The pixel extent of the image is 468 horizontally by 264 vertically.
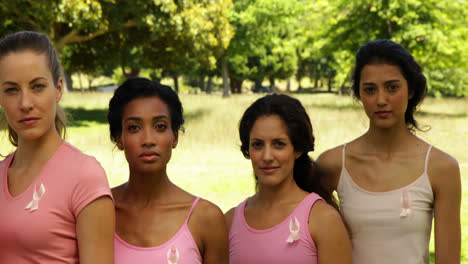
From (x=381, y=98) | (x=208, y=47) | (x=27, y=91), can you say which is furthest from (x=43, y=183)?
(x=208, y=47)

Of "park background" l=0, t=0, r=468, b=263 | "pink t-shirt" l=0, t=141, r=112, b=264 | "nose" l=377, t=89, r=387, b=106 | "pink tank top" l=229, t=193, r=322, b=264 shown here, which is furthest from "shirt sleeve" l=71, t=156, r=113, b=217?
"park background" l=0, t=0, r=468, b=263

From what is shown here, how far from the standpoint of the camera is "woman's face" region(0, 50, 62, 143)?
256 cm

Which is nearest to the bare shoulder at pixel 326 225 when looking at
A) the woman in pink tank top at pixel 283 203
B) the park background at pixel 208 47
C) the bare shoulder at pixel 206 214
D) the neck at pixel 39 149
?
the woman in pink tank top at pixel 283 203

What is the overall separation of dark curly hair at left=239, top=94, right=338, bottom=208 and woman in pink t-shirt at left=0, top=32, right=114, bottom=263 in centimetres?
117

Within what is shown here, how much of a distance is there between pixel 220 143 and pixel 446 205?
14174 mm

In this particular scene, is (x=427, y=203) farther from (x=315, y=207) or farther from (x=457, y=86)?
(x=457, y=86)

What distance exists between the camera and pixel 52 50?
2.70m

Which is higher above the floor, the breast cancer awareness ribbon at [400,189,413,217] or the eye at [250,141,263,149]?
the eye at [250,141,263,149]

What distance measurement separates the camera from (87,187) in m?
2.43

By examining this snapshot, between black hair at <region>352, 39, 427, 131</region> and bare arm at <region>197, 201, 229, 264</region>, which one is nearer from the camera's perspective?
bare arm at <region>197, 201, 229, 264</region>

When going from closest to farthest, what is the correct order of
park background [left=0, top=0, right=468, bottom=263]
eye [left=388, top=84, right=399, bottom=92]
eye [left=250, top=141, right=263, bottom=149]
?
1. eye [left=250, top=141, right=263, bottom=149]
2. eye [left=388, top=84, right=399, bottom=92]
3. park background [left=0, top=0, right=468, bottom=263]

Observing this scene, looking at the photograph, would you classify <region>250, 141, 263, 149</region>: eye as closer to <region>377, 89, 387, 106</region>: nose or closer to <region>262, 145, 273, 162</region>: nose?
<region>262, 145, 273, 162</region>: nose

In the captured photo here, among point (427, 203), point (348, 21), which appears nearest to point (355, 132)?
point (348, 21)

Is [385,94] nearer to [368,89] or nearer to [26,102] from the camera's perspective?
[368,89]
